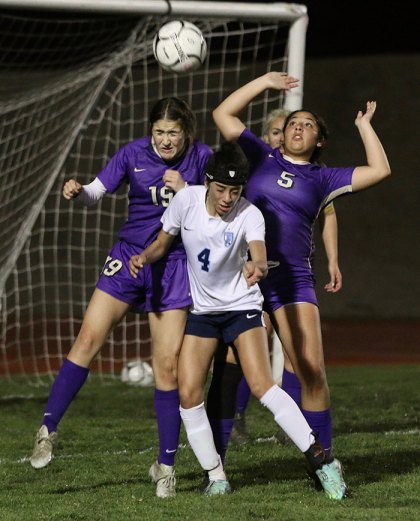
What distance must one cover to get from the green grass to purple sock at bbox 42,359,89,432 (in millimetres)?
271

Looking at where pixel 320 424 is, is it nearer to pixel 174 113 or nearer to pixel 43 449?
pixel 43 449

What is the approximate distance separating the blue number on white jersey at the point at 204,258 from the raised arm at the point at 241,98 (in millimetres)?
707

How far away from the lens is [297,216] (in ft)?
15.6

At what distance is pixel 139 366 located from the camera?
356 inches

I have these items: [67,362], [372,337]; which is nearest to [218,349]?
[67,362]

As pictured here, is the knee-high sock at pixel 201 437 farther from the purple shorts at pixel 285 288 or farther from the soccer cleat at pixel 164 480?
the purple shorts at pixel 285 288

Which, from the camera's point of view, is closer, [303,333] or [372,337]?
[303,333]

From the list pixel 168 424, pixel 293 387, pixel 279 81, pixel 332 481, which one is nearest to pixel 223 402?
pixel 168 424

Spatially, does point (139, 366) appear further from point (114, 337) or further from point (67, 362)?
point (67, 362)

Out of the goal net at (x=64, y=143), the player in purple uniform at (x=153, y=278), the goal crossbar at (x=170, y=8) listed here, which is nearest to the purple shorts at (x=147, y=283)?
the player in purple uniform at (x=153, y=278)

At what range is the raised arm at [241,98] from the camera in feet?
15.6

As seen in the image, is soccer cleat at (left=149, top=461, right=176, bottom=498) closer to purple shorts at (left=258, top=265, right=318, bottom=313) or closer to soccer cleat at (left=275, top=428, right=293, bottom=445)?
purple shorts at (left=258, top=265, right=318, bottom=313)

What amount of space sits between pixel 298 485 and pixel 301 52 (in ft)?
12.1

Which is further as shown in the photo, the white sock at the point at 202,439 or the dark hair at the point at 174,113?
the dark hair at the point at 174,113
